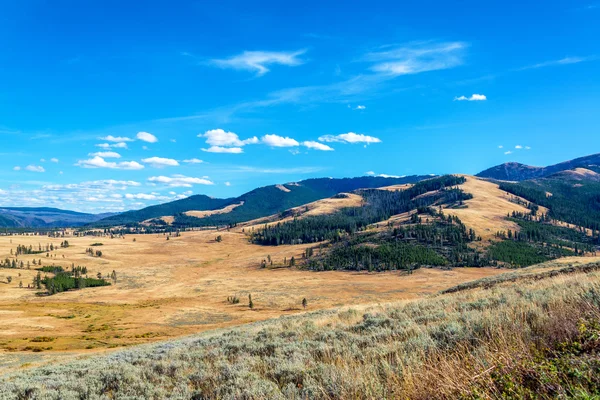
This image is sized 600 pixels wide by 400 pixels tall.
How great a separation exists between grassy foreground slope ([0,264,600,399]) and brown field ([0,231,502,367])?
34.3 m

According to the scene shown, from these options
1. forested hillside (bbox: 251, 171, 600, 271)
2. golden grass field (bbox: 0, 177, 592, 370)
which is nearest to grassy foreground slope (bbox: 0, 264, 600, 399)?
golden grass field (bbox: 0, 177, 592, 370)

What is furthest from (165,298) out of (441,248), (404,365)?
(441,248)

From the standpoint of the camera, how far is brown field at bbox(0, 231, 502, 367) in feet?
184

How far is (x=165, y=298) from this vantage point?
101m

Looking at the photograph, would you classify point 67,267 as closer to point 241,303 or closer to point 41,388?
point 241,303

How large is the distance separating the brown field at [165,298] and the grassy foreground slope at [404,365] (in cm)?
3434

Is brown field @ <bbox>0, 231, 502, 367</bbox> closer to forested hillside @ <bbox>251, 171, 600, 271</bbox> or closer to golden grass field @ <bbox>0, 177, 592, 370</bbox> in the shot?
golden grass field @ <bbox>0, 177, 592, 370</bbox>

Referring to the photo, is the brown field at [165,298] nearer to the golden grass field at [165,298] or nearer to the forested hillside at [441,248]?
the golden grass field at [165,298]

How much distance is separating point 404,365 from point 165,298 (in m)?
107

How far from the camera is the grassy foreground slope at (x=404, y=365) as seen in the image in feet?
15.6

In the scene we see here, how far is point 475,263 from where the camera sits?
137 m

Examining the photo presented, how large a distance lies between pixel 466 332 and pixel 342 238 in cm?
19170

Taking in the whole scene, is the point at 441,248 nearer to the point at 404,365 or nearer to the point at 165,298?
the point at 165,298

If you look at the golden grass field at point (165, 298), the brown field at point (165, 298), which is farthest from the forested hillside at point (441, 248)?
the brown field at point (165, 298)
